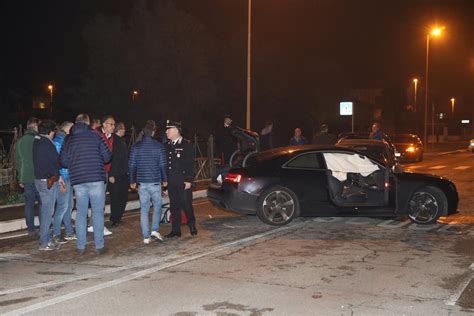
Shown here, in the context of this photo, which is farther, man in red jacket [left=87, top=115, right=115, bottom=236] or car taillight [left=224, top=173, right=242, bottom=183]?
car taillight [left=224, top=173, right=242, bottom=183]

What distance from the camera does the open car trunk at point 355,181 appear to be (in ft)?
33.2

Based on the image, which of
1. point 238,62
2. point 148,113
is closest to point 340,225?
point 148,113

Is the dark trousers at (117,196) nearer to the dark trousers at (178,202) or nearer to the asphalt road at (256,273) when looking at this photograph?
the asphalt road at (256,273)

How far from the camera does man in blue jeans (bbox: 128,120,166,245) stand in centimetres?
851

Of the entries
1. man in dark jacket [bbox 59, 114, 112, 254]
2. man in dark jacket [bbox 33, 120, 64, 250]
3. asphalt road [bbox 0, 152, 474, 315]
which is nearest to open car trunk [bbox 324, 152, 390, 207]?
asphalt road [bbox 0, 152, 474, 315]

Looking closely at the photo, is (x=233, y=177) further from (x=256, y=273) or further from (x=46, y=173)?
(x=256, y=273)

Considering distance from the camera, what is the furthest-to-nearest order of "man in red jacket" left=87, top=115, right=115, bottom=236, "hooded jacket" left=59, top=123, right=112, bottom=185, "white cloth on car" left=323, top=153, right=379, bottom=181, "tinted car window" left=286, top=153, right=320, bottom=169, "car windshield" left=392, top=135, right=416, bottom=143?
"car windshield" left=392, top=135, right=416, bottom=143
"white cloth on car" left=323, top=153, right=379, bottom=181
"tinted car window" left=286, top=153, right=320, bottom=169
"man in red jacket" left=87, top=115, right=115, bottom=236
"hooded jacket" left=59, top=123, right=112, bottom=185

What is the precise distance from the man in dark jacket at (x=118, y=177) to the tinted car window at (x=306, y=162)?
281cm

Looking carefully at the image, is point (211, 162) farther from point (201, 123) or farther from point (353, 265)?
point (201, 123)

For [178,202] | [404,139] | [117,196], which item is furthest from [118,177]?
[404,139]

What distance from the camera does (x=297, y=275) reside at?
266 inches

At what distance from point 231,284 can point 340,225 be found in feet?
13.9

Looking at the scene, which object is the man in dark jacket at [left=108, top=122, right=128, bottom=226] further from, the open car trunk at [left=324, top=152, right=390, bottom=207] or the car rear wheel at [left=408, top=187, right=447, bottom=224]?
the car rear wheel at [left=408, top=187, right=447, bottom=224]

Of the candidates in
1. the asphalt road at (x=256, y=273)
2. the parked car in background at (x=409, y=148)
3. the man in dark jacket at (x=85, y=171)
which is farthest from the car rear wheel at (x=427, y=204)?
the parked car in background at (x=409, y=148)
